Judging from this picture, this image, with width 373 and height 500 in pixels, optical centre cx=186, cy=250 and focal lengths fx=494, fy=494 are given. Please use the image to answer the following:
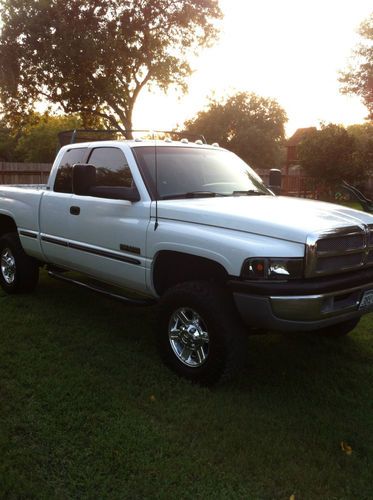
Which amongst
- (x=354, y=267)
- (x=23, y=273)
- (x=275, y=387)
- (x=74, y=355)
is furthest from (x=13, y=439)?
(x=23, y=273)

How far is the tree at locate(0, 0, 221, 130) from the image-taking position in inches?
749

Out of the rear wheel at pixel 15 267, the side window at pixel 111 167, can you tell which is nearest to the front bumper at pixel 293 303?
the side window at pixel 111 167

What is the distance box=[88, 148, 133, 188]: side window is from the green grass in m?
1.53

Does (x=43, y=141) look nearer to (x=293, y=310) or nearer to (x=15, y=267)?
(x=15, y=267)

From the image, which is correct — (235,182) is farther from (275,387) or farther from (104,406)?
(104,406)

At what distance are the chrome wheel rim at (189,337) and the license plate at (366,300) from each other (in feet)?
3.89

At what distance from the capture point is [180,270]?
4172mm

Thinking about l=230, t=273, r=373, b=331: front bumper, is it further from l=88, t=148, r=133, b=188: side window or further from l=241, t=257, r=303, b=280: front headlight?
l=88, t=148, r=133, b=188: side window

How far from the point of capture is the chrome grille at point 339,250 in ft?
10.9

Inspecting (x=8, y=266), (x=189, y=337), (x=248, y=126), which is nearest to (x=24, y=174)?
(x=8, y=266)

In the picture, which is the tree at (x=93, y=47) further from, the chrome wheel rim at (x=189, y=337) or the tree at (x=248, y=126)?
the tree at (x=248, y=126)

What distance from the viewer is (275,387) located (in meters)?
3.92

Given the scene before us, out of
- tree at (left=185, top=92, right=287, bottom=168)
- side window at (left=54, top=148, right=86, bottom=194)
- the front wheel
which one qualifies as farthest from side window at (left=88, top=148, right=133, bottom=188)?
tree at (left=185, top=92, right=287, bottom=168)

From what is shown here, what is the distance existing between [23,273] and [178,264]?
9.29 ft
